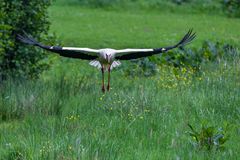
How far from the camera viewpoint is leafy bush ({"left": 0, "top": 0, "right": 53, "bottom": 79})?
13180mm

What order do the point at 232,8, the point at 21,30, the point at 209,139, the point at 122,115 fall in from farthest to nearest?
the point at 232,8 < the point at 21,30 < the point at 122,115 < the point at 209,139

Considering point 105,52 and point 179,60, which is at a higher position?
point 105,52

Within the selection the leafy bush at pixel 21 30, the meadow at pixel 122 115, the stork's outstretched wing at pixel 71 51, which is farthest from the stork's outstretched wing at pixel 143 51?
the leafy bush at pixel 21 30

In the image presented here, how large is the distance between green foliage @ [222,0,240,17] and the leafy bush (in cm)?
1394

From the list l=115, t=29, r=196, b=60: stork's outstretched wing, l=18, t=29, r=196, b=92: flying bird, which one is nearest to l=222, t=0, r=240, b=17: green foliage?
l=115, t=29, r=196, b=60: stork's outstretched wing

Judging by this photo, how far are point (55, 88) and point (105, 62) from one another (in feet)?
6.78

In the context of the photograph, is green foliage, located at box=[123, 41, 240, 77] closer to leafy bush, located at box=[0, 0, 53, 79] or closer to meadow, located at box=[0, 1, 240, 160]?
meadow, located at box=[0, 1, 240, 160]

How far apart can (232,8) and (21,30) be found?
1493 cm

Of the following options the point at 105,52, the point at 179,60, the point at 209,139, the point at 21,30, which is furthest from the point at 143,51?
the point at 179,60

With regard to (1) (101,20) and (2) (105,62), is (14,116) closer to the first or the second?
(2) (105,62)

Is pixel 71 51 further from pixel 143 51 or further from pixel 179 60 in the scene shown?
pixel 179 60

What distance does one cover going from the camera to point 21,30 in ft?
43.9

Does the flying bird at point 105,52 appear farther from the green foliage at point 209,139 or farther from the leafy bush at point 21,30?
the leafy bush at point 21,30

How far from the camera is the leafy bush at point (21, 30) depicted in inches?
519
